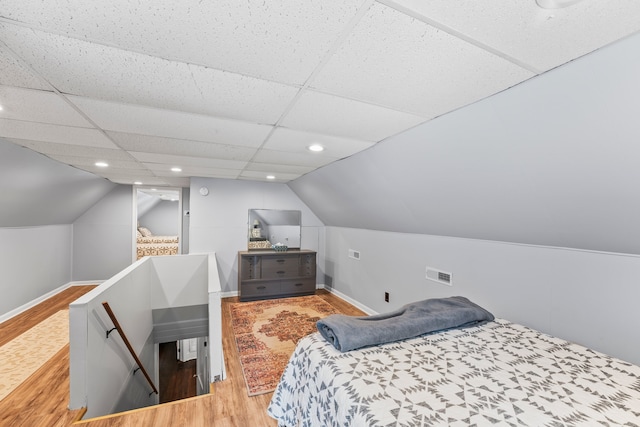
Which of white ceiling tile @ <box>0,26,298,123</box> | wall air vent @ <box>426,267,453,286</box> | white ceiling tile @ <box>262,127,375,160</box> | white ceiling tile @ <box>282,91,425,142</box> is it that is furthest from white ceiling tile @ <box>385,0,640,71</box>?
wall air vent @ <box>426,267,453,286</box>

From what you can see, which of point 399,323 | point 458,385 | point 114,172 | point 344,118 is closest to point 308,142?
point 344,118

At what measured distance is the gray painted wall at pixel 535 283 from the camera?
1576mm

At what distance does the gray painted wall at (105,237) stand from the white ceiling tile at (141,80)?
4.93 metres

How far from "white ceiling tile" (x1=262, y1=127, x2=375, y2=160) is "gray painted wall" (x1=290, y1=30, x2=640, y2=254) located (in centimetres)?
17

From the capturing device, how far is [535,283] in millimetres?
1990

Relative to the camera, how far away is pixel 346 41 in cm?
103

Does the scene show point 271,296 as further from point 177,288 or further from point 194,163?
point 194,163

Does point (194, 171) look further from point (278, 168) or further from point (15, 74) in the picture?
point (15, 74)

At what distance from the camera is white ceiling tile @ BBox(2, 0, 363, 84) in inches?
34.1

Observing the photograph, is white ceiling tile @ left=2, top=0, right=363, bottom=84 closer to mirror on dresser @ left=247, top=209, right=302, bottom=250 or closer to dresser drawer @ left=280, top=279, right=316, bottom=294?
mirror on dresser @ left=247, top=209, right=302, bottom=250

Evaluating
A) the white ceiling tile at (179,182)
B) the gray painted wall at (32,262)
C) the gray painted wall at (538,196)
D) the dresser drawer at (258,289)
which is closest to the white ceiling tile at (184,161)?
the white ceiling tile at (179,182)

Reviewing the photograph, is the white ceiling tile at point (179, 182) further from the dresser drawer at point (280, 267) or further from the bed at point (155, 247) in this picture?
the dresser drawer at point (280, 267)

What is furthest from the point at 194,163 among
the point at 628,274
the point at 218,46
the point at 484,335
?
the point at 628,274

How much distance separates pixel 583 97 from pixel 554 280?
1356mm
